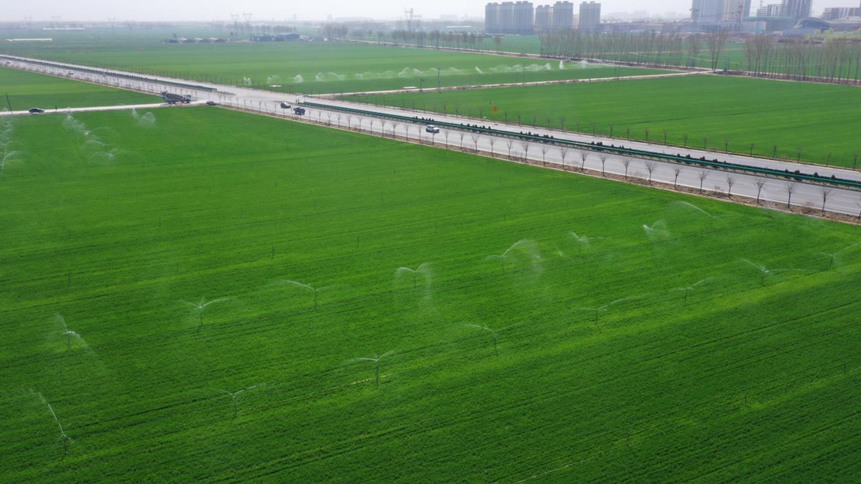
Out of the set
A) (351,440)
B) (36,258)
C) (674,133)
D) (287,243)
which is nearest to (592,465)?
(351,440)

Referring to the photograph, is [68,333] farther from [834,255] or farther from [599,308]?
[834,255]

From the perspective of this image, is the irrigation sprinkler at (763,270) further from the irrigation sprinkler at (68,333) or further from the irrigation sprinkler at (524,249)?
the irrigation sprinkler at (68,333)

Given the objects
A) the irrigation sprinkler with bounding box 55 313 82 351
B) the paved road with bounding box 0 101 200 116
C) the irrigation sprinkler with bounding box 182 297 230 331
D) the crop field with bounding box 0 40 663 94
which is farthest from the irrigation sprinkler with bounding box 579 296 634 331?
the crop field with bounding box 0 40 663 94

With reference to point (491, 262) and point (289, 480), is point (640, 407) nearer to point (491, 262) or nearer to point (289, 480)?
point (289, 480)

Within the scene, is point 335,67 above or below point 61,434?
above

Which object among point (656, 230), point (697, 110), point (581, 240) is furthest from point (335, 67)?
point (581, 240)

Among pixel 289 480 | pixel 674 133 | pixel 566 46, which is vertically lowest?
pixel 289 480
